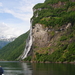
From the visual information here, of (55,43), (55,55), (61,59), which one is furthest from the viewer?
(55,43)

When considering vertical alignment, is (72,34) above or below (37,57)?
above

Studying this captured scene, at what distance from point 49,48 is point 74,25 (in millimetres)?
33712

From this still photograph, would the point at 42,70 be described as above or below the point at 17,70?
above

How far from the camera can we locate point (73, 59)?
159m

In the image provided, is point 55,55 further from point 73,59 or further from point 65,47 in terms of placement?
point 73,59

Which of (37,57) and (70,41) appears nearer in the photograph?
(70,41)

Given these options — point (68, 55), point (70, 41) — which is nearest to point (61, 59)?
point (68, 55)

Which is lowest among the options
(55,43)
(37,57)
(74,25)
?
(37,57)

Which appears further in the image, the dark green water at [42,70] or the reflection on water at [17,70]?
the reflection on water at [17,70]

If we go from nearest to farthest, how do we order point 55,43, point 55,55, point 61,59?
1. point 61,59
2. point 55,55
3. point 55,43

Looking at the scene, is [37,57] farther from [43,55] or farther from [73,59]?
[73,59]

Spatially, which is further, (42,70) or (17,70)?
(17,70)

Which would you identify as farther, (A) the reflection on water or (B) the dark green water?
(A) the reflection on water

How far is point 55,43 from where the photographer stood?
19338cm
